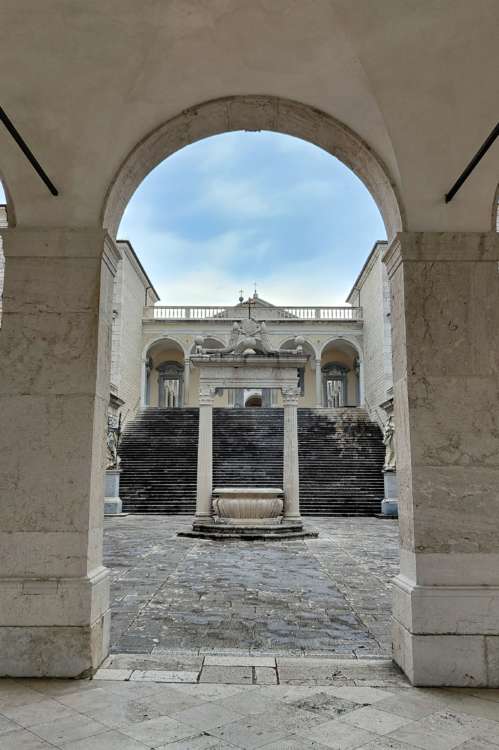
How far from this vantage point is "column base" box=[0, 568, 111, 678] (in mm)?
3422

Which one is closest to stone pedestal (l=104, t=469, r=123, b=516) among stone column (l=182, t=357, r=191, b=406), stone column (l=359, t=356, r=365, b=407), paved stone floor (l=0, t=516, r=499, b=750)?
paved stone floor (l=0, t=516, r=499, b=750)

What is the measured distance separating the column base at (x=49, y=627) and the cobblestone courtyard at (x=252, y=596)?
73 centimetres

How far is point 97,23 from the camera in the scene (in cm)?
348

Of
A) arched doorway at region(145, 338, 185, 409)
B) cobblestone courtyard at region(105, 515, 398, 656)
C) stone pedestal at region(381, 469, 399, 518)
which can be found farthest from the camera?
arched doorway at region(145, 338, 185, 409)

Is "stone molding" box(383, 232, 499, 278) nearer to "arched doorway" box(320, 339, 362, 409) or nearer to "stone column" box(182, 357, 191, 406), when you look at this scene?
"stone column" box(182, 357, 191, 406)

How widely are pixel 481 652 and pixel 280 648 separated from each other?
1457 millimetres

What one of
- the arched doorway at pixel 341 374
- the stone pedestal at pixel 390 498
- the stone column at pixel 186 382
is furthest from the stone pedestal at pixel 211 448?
the arched doorway at pixel 341 374

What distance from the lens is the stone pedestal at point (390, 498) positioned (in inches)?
655

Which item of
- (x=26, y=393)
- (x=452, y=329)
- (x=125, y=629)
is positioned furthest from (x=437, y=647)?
(x=26, y=393)

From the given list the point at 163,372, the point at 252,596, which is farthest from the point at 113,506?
the point at 163,372

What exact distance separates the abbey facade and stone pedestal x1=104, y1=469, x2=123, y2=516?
7858mm

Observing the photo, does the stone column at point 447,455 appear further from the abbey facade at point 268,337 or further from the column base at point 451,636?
the abbey facade at point 268,337

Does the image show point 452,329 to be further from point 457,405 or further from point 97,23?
point 97,23

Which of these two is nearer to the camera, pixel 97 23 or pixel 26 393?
Answer: pixel 97 23
